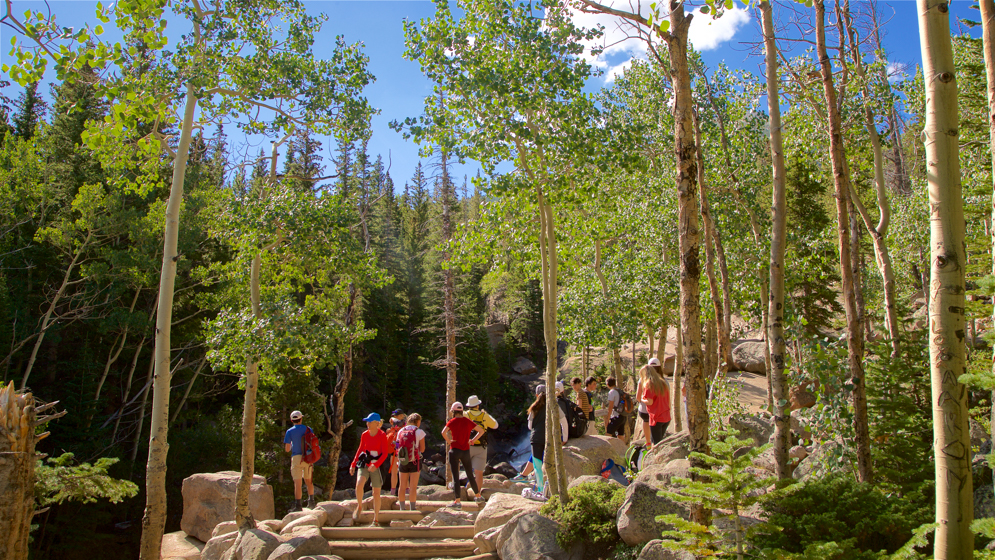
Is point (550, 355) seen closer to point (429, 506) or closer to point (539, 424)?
point (539, 424)

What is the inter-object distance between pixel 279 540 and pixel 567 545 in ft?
13.2

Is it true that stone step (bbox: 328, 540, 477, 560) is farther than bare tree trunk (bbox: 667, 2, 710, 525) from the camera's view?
Yes

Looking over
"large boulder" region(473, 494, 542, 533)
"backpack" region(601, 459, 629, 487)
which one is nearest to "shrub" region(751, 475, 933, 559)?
"large boulder" region(473, 494, 542, 533)

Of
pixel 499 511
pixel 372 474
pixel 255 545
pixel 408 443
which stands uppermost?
pixel 408 443

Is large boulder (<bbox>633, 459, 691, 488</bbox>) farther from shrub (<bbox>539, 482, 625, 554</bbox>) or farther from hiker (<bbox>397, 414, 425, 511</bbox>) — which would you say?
hiker (<bbox>397, 414, 425, 511</bbox>)

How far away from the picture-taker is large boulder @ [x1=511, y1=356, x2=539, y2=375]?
141 ft

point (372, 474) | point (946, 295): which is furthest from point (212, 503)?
point (946, 295)

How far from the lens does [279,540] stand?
780 centimetres

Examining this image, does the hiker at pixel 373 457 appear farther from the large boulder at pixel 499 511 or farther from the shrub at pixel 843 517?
the shrub at pixel 843 517

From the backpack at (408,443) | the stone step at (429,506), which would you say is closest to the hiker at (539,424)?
the stone step at (429,506)

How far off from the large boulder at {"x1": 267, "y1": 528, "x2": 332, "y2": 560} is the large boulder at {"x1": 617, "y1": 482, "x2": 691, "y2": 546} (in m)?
4.09

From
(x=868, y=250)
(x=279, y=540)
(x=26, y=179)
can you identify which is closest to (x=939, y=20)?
(x=279, y=540)

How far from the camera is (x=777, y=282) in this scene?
616 centimetres

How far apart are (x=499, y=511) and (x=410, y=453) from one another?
1.94 m
